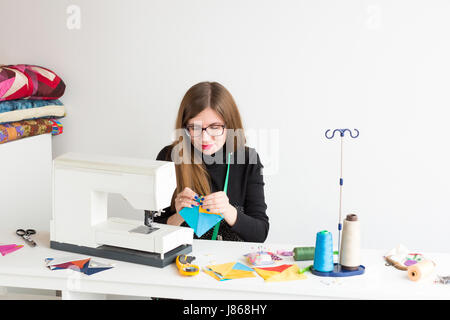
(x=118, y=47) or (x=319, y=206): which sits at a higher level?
(x=118, y=47)

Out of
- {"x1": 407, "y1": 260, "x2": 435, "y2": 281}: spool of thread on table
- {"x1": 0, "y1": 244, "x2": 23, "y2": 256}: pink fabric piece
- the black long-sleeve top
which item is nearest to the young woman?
the black long-sleeve top

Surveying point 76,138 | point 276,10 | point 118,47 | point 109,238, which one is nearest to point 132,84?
point 118,47

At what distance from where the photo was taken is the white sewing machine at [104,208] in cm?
167

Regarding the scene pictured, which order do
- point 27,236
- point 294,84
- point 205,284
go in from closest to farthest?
point 205,284 → point 27,236 → point 294,84

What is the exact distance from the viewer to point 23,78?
2.66 metres

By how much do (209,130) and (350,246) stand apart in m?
0.78

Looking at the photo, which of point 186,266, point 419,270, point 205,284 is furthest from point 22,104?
point 419,270

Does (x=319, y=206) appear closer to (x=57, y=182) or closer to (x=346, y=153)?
(x=346, y=153)

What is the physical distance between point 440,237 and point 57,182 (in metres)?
2.06

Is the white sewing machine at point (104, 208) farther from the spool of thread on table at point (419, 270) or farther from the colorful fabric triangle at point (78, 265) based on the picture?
the spool of thread on table at point (419, 270)

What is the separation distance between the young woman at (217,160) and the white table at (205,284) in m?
0.43

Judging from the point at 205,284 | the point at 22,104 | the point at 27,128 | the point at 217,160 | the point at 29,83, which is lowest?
the point at 205,284

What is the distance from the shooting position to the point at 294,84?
9.48 feet

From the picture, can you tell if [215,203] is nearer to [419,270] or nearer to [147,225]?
[147,225]
